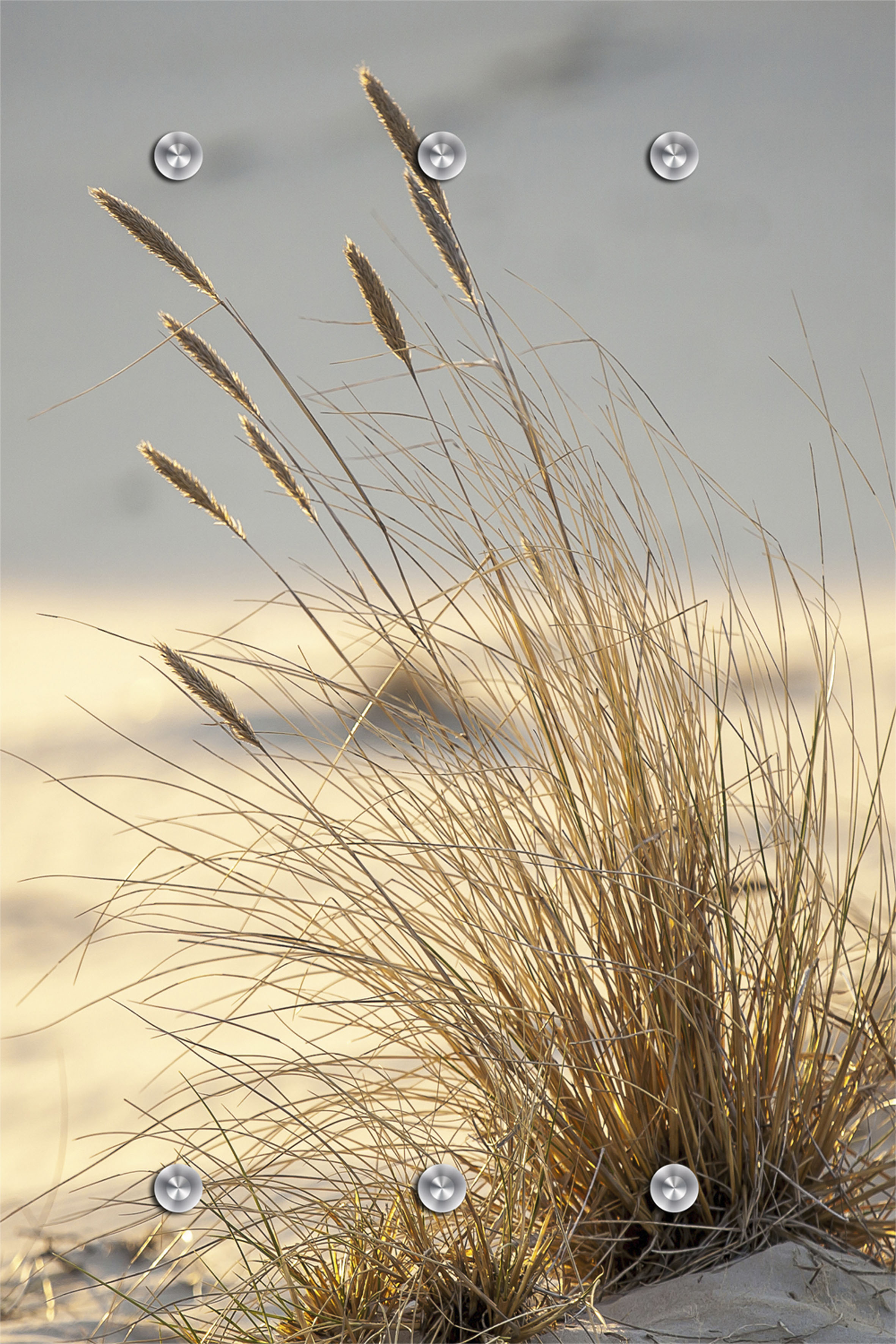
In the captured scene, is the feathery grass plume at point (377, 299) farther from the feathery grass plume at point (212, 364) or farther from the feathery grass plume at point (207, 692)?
the feathery grass plume at point (207, 692)

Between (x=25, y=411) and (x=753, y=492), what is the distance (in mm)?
1116

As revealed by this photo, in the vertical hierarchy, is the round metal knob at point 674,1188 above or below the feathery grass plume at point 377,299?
below

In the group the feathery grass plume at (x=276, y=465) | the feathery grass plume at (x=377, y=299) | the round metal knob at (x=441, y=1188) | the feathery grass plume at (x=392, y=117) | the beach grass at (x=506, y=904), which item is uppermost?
the feathery grass plume at (x=392, y=117)

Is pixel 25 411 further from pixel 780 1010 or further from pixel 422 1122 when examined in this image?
pixel 780 1010

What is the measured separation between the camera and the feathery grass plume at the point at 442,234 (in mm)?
1036

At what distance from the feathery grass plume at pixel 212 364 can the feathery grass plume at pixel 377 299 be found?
0.49 feet

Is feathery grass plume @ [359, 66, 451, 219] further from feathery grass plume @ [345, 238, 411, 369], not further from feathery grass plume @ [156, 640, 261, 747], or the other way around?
feathery grass plume @ [156, 640, 261, 747]

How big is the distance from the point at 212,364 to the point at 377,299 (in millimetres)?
173

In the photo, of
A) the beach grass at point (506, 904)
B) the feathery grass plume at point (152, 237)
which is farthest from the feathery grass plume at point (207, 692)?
the feathery grass plume at point (152, 237)

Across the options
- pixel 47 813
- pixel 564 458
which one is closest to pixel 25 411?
pixel 47 813

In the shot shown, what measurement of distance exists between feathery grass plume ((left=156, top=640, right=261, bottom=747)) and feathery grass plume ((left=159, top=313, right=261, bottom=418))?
0.26 metres

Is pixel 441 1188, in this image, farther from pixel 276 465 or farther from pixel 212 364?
pixel 212 364

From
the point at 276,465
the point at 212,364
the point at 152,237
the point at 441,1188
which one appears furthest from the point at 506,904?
the point at 152,237

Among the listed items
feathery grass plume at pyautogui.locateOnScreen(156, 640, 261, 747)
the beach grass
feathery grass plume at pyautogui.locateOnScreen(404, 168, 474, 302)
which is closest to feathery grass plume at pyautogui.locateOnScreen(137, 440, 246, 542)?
the beach grass
